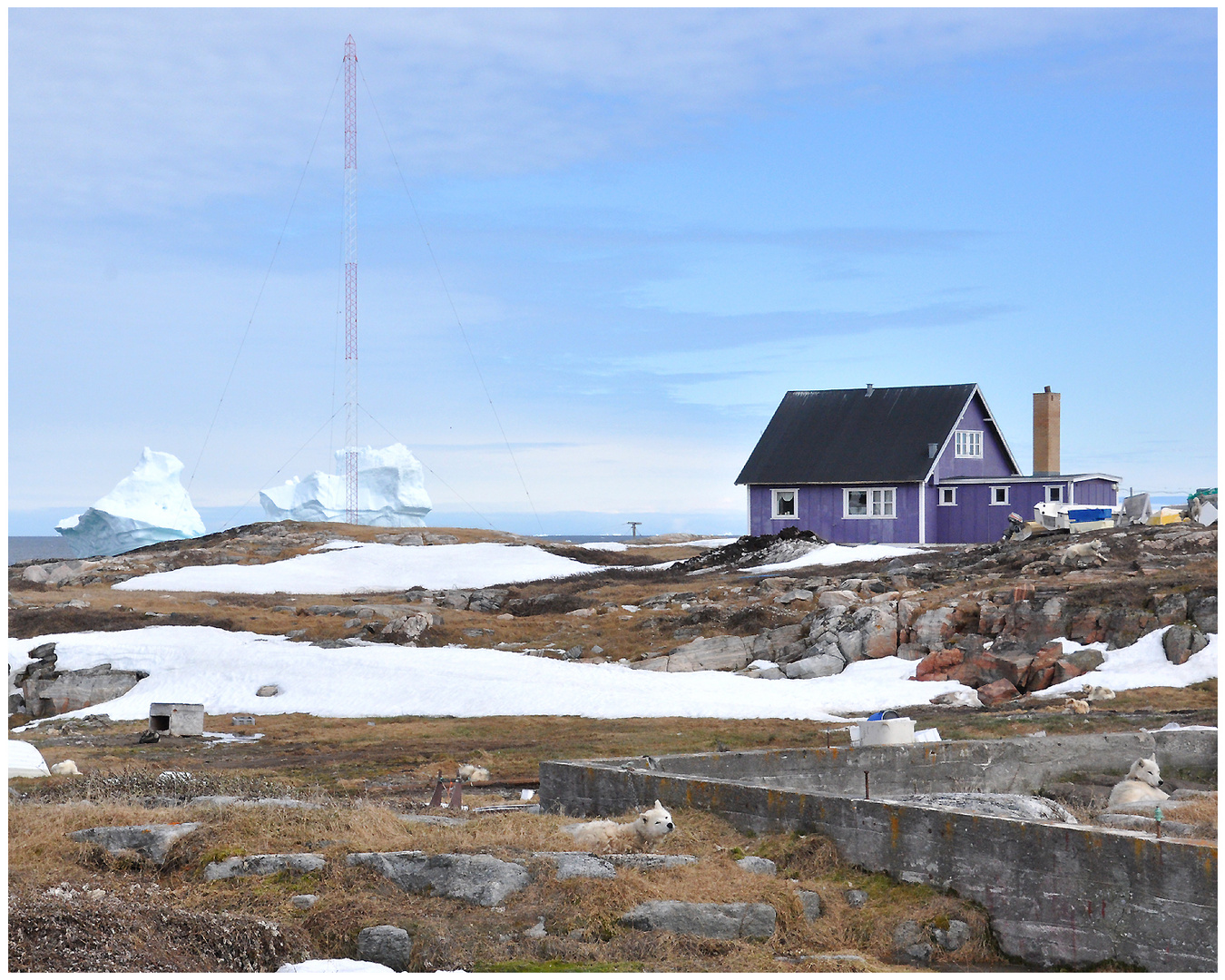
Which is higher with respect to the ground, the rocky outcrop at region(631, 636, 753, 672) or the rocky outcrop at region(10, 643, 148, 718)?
the rocky outcrop at region(631, 636, 753, 672)

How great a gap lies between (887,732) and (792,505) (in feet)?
114

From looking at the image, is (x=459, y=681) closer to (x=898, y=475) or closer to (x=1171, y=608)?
(x=1171, y=608)

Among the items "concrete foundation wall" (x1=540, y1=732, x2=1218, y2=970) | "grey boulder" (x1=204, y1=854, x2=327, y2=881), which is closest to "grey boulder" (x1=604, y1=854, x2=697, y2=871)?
"concrete foundation wall" (x1=540, y1=732, x2=1218, y2=970)

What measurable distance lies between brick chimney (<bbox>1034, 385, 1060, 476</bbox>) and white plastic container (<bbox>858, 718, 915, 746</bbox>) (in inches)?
1596

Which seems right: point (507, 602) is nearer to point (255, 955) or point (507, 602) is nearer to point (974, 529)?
point (974, 529)

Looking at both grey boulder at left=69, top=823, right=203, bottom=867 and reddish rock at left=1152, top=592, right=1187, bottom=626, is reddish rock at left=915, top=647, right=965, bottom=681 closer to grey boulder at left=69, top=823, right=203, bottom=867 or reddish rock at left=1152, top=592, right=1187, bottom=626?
reddish rock at left=1152, top=592, right=1187, bottom=626

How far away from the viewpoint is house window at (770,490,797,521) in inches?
1940

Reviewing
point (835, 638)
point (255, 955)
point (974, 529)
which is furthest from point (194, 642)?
point (974, 529)

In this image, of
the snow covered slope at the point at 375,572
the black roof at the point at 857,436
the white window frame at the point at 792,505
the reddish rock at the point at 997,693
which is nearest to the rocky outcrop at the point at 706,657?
the reddish rock at the point at 997,693

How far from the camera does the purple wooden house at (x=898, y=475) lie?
46.3 meters

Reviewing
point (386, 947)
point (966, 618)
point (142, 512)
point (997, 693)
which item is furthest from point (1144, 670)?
point (142, 512)

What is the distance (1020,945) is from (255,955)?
5.86 m

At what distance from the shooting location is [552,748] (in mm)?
19172

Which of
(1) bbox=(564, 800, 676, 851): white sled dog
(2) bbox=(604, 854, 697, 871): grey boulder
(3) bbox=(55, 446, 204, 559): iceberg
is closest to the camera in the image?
(2) bbox=(604, 854, 697, 871): grey boulder
